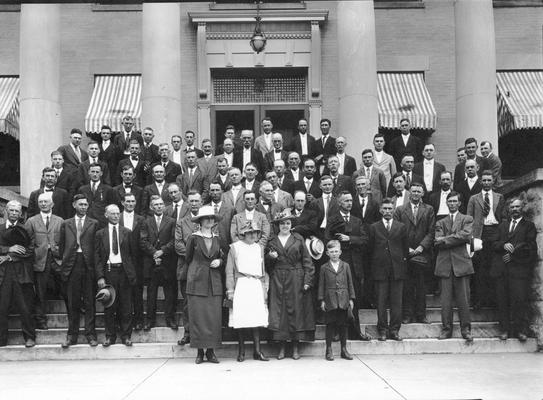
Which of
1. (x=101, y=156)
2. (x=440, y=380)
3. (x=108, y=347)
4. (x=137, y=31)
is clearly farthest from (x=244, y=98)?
(x=440, y=380)

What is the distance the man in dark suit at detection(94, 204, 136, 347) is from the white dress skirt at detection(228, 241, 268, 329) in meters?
1.62

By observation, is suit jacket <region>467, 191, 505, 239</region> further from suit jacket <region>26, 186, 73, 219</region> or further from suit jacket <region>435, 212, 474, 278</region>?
suit jacket <region>26, 186, 73, 219</region>

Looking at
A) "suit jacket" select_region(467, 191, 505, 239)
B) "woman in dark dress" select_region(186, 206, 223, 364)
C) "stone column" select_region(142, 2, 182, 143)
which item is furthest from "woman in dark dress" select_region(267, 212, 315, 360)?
"stone column" select_region(142, 2, 182, 143)

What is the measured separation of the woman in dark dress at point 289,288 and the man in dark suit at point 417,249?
1.68 m

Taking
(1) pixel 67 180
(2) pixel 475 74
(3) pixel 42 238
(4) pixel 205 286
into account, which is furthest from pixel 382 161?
(3) pixel 42 238

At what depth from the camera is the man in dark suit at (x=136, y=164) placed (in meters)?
13.9

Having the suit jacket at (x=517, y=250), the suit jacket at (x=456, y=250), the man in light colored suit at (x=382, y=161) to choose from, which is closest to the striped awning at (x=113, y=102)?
the man in light colored suit at (x=382, y=161)

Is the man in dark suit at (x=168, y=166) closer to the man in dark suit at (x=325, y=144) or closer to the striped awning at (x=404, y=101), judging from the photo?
the man in dark suit at (x=325, y=144)

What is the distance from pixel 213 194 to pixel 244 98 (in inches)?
364

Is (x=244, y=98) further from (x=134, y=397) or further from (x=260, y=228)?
(x=134, y=397)

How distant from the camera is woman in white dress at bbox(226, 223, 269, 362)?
36.3 feet

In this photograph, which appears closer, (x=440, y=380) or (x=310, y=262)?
(x=440, y=380)

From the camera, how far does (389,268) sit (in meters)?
11.8

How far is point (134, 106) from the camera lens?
20.2 m
